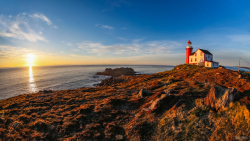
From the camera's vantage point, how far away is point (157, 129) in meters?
7.72

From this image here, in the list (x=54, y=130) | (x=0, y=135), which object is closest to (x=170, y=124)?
(x=54, y=130)

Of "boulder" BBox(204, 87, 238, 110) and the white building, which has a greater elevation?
the white building

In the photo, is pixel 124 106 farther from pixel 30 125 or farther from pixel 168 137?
pixel 30 125

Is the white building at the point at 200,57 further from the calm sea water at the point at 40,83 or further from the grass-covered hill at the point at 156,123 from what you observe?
the calm sea water at the point at 40,83

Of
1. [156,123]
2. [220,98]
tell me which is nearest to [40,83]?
[156,123]

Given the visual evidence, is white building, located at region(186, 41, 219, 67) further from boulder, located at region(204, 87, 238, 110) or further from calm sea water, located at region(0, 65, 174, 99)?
calm sea water, located at region(0, 65, 174, 99)

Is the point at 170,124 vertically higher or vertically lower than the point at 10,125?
higher

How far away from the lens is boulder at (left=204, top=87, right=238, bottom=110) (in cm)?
828

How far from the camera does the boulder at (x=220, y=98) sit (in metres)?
8.28

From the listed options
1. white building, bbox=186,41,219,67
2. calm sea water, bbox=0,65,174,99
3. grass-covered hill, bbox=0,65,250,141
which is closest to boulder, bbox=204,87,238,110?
grass-covered hill, bbox=0,65,250,141

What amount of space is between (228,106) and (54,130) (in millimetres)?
13884

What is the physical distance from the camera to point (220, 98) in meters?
8.54

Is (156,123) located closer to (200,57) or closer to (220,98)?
(220,98)

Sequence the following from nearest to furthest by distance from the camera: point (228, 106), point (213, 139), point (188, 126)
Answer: point (213, 139) < point (188, 126) < point (228, 106)
